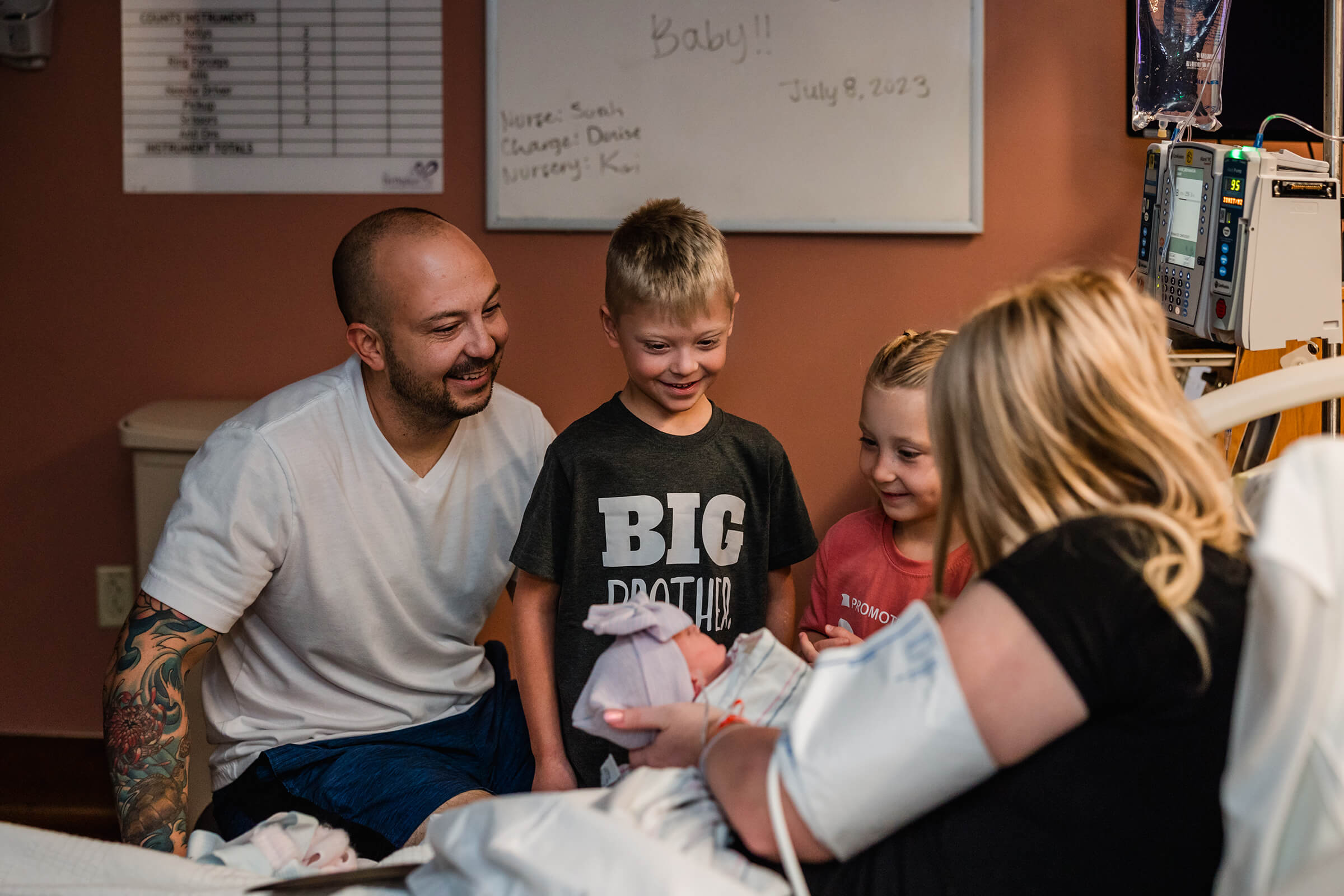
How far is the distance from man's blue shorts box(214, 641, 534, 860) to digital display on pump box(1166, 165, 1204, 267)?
4.89ft

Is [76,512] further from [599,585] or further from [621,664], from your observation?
[621,664]

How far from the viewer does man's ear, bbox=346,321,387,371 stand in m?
1.82

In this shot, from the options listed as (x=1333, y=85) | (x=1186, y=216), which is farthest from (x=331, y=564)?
(x=1333, y=85)

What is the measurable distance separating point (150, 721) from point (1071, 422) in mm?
1392

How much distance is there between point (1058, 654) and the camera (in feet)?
2.75

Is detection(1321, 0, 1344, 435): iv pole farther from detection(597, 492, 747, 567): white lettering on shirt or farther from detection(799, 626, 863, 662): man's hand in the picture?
detection(597, 492, 747, 567): white lettering on shirt

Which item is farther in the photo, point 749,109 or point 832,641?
point 749,109

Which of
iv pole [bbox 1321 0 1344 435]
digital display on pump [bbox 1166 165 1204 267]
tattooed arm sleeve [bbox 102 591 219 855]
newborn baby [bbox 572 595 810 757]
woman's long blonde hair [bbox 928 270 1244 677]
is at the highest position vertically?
iv pole [bbox 1321 0 1344 435]

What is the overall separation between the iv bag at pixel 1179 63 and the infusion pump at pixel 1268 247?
0.28m

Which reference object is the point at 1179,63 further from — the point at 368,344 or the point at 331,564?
the point at 331,564

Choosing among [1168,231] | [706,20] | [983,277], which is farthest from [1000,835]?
[706,20]

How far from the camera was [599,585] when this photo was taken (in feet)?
5.62

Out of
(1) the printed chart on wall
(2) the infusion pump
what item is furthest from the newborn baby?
(1) the printed chart on wall

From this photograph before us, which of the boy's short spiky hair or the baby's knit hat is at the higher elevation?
the boy's short spiky hair
